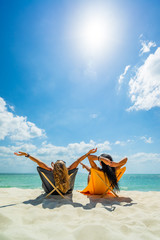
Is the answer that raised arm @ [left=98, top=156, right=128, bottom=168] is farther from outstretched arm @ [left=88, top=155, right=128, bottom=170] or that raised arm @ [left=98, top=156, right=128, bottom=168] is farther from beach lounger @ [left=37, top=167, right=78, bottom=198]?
beach lounger @ [left=37, top=167, right=78, bottom=198]

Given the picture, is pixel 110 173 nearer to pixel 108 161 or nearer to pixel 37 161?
pixel 108 161

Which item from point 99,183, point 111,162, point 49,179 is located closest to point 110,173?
point 99,183

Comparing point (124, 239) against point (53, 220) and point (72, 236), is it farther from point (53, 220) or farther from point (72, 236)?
point (53, 220)

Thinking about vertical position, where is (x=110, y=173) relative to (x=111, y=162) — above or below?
below

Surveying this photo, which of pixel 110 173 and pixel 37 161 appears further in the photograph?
pixel 110 173

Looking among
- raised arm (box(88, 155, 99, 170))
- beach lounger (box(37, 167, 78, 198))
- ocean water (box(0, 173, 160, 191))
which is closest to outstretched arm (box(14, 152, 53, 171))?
beach lounger (box(37, 167, 78, 198))

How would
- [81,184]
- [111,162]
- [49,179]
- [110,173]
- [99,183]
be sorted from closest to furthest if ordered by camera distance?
[111,162] < [49,179] < [110,173] < [99,183] < [81,184]

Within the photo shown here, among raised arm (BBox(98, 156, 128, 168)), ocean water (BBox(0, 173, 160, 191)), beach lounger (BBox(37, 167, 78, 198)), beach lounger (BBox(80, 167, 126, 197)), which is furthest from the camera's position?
ocean water (BBox(0, 173, 160, 191))

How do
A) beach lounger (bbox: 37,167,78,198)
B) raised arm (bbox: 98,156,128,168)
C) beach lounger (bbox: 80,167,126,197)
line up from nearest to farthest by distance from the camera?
1. raised arm (bbox: 98,156,128,168)
2. beach lounger (bbox: 37,167,78,198)
3. beach lounger (bbox: 80,167,126,197)

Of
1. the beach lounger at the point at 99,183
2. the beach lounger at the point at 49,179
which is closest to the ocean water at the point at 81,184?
the beach lounger at the point at 99,183

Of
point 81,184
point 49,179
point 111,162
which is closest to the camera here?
point 111,162

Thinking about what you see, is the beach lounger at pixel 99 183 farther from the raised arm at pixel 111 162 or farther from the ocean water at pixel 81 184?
the ocean water at pixel 81 184

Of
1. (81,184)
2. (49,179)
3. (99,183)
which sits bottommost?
Result: (81,184)

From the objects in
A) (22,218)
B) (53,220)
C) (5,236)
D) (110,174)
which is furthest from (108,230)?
(110,174)
